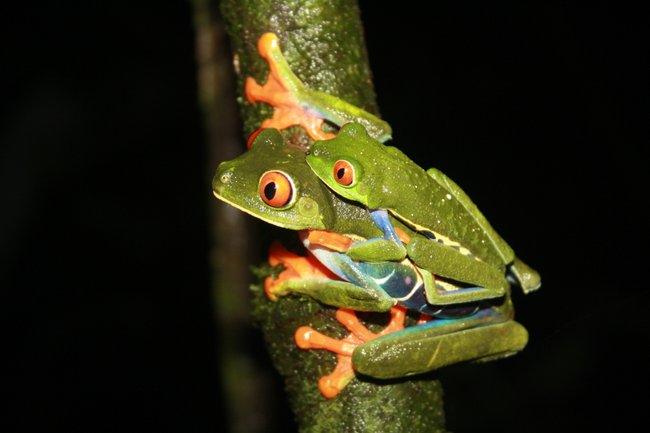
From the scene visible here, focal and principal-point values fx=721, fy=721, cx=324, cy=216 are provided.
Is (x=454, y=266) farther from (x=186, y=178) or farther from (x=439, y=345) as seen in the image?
(x=186, y=178)

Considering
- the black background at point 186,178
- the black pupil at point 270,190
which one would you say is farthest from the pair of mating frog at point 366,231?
the black background at point 186,178

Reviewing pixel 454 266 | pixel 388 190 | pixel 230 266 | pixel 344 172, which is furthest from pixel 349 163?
pixel 230 266

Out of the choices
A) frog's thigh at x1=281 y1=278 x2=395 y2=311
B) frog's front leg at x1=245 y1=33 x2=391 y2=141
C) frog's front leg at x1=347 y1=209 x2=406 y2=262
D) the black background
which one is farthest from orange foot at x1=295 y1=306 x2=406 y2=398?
the black background

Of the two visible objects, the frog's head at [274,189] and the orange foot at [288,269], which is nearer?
the frog's head at [274,189]

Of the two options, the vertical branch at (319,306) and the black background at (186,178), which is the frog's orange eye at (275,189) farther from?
the black background at (186,178)

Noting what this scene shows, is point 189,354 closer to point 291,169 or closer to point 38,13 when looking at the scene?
point 38,13

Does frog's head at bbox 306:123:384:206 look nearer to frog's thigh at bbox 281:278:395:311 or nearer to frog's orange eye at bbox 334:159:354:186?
frog's orange eye at bbox 334:159:354:186

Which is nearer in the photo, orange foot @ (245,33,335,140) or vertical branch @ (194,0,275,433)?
orange foot @ (245,33,335,140)
